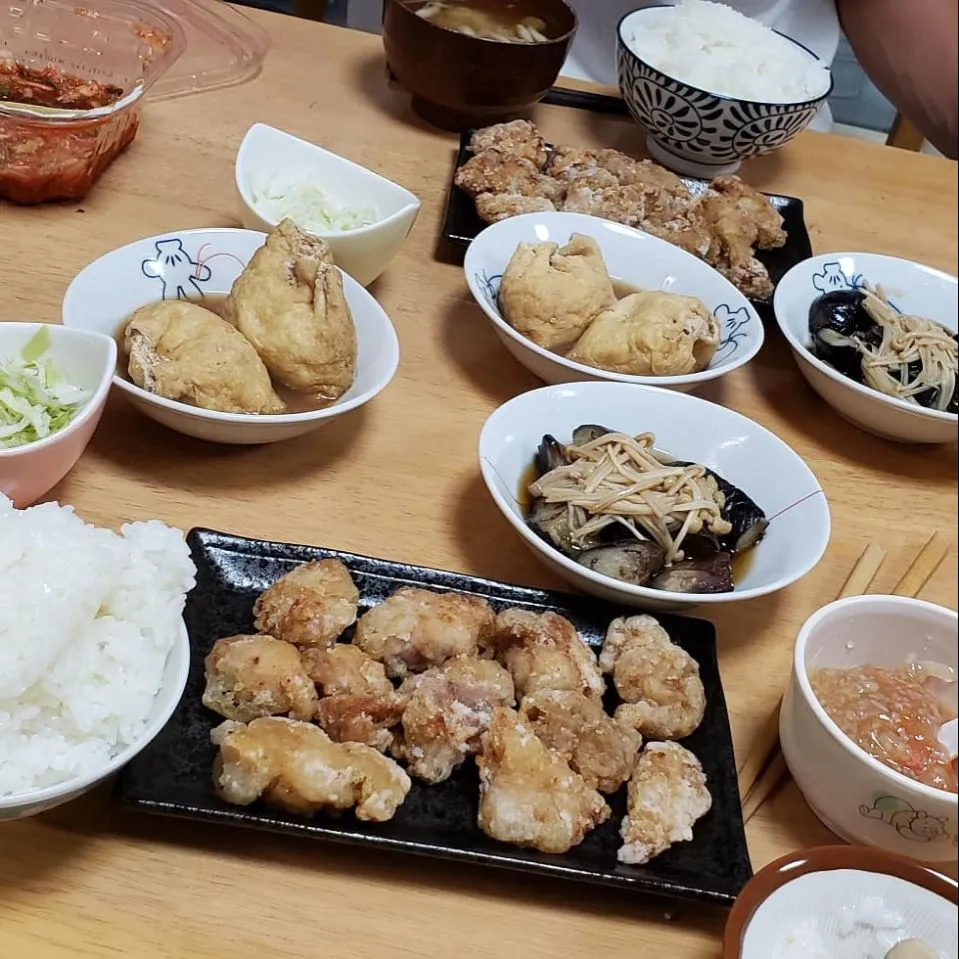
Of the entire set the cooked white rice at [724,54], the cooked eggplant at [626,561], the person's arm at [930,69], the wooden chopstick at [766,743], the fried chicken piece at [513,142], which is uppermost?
the person's arm at [930,69]

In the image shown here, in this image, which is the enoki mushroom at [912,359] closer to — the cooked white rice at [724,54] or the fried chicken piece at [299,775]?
the cooked white rice at [724,54]

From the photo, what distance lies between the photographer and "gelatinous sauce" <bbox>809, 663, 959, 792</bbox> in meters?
0.68

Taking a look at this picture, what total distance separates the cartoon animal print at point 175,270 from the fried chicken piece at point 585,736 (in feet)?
2.22

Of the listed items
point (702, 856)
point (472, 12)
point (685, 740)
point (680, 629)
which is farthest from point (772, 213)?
point (702, 856)

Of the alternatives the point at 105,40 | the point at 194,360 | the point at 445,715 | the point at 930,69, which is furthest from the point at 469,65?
the point at 930,69

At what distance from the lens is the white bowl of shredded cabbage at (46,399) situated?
3.13ft

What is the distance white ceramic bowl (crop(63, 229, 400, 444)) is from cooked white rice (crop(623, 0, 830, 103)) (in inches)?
34.0

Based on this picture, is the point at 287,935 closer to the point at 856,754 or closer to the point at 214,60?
the point at 856,754

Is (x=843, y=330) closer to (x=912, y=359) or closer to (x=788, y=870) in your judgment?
(x=912, y=359)

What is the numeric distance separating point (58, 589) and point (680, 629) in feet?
1.85

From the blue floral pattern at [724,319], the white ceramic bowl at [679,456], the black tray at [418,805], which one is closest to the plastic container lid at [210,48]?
the blue floral pattern at [724,319]

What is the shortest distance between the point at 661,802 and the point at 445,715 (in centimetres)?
19

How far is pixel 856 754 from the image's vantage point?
0.80m

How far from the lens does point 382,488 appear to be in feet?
3.91
